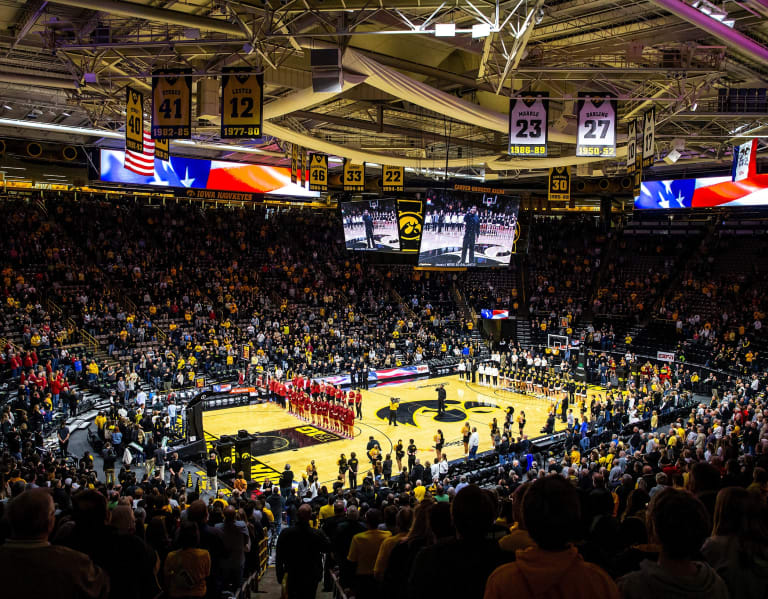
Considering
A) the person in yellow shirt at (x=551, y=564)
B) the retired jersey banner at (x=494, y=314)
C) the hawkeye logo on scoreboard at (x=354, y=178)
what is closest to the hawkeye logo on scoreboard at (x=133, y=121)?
the hawkeye logo on scoreboard at (x=354, y=178)

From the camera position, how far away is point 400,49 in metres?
17.9

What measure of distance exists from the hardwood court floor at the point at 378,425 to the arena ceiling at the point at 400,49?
10.3 meters

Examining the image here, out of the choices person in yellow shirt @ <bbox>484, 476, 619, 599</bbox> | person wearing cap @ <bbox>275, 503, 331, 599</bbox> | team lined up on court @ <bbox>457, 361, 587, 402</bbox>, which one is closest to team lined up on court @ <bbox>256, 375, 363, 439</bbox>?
team lined up on court @ <bbox>457, 361, 587, 402</bbox>

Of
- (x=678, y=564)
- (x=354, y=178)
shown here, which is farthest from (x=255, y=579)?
(x=354, y=178)

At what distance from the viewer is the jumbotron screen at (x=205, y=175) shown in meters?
30.1

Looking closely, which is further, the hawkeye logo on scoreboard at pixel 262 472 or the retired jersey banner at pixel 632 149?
the retired jersey banner at pixel 632 149

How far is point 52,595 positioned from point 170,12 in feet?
42.6

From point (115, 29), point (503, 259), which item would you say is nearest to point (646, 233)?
point (503, 259)

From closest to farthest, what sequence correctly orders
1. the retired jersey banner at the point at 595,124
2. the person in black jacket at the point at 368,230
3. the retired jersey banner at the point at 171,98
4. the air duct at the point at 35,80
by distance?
the retired jersey banner at the point at 171,98
the retired jersey banner at the point at 595,124
the air duct at the point at 35,80
the person in black jacket at the point at 368,230

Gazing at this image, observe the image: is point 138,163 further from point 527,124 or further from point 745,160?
point 745,160

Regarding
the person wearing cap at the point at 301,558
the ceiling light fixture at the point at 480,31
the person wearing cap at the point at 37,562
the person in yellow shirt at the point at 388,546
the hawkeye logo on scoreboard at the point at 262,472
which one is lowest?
the hawkeye logo on scoreboard at the point at 262,472

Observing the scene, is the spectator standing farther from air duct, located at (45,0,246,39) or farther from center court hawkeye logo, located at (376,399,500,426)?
center court hawkeye logo, located at (376,399,500,426)

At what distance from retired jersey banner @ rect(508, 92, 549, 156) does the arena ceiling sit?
0.85 meters

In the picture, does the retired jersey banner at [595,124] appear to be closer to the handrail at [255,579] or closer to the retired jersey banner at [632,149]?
the retired jersey banner at [632,149]
